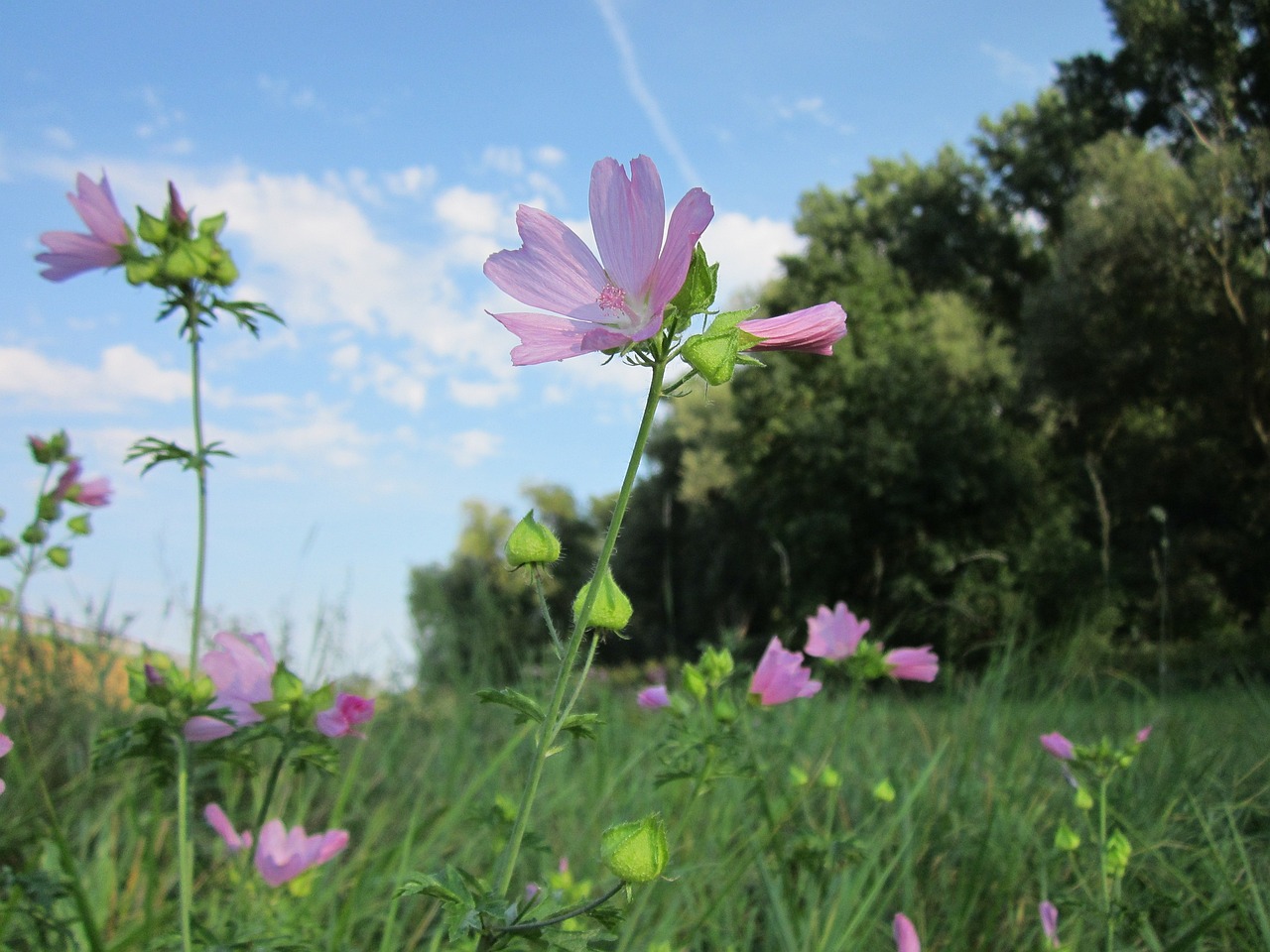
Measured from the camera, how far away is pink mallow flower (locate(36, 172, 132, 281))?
1.36m

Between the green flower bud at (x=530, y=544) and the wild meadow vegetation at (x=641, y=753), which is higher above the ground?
the green flower bud at (x=530, y=544)

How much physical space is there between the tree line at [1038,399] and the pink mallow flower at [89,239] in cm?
852

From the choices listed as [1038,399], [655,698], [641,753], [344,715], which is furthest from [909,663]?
[1038,399]

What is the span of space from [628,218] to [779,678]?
2.71 ft

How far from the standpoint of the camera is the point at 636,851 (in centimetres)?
67

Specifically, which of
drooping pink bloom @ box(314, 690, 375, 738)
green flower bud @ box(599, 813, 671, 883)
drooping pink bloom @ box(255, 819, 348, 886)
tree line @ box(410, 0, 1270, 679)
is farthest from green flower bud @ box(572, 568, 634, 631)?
tree line @ box(410, 0, 1270, 679)

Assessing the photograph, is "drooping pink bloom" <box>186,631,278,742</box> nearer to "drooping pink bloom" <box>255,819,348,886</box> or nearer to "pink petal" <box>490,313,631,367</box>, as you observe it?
"drooping pink bloom" <box>255,819,348,886</box>

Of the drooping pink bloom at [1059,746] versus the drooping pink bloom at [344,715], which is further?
the drooping pink bloom at [1059,746]

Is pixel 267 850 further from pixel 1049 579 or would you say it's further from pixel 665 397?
pixel 1049 579

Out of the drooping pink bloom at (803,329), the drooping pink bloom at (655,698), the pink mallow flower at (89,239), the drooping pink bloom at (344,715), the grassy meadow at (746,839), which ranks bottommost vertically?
the grassy meadow at (746,839)

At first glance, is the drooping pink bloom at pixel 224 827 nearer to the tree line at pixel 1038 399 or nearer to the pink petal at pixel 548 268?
the pink petal at pixel 548 268

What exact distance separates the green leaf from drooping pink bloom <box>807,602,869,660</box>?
0.93 meters

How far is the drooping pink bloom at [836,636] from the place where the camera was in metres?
1.60

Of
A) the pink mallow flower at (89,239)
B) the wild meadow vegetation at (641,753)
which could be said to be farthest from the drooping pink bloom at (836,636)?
the pink mallow flower at (89,239)
